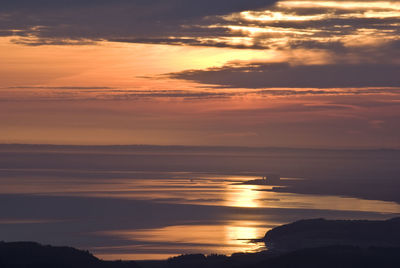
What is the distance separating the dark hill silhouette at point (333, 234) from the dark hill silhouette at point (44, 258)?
19.7 m

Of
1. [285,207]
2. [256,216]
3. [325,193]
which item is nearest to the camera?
[256,216]

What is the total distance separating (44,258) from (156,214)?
181 feet

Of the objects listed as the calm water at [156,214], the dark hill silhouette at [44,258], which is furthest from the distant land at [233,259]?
the calm water at [156,214]

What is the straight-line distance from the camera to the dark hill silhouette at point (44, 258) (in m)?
51.4

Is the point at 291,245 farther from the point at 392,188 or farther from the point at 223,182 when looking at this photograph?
the point at 223,182

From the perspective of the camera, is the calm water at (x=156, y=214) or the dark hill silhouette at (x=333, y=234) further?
the calm water at (x=156, y=214)

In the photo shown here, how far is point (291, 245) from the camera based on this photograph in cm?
7012

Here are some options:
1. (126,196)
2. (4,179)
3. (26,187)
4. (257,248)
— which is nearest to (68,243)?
(257,248)

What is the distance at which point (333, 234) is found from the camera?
240ft

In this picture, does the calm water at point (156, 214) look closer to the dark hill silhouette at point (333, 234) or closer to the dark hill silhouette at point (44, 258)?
the dark hill silhouette at point (333, 234)

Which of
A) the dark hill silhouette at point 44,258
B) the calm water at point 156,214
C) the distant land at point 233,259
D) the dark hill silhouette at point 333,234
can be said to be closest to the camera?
the dark hill silhouette at point 44,258

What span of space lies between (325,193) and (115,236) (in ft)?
242

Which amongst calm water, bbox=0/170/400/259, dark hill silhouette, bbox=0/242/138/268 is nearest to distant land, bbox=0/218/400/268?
dark hill silhouette, bbox=0/242/138/268

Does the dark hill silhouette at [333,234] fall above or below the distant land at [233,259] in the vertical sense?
below
